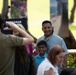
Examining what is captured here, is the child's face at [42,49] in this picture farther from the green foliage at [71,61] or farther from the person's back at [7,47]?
the green foliage at [71,61]

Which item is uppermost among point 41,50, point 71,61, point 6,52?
point 6,52

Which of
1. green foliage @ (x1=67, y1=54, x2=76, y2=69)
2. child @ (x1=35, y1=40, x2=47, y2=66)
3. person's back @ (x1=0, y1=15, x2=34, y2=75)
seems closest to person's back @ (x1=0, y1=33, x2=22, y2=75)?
person's back @ (x1=0, y1=15, x2=34, y2=75)

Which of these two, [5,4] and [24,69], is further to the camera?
[5,4]

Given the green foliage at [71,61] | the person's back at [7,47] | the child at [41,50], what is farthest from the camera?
the green foliage at [71,61]

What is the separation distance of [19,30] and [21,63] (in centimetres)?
64

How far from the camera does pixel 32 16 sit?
963cm

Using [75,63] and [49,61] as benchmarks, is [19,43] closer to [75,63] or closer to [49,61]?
[49,61]

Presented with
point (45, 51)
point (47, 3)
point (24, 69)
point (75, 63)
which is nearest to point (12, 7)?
point (47, 3)

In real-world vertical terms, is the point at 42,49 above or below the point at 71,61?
above

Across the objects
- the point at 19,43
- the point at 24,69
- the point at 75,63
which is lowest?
the point at 75,63

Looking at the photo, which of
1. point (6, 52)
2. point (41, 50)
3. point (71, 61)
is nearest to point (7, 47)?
point (6, 52)

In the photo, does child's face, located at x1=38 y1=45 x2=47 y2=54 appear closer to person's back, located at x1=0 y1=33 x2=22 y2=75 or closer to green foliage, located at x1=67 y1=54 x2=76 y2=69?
person's back, located at x1=0 y1=33 x2=22 y2=75

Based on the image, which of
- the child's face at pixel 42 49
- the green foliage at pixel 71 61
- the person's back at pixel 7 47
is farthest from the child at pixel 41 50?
the green foliage at pixel 71 61

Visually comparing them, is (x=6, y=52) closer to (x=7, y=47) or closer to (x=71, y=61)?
(x=7, y=47)
